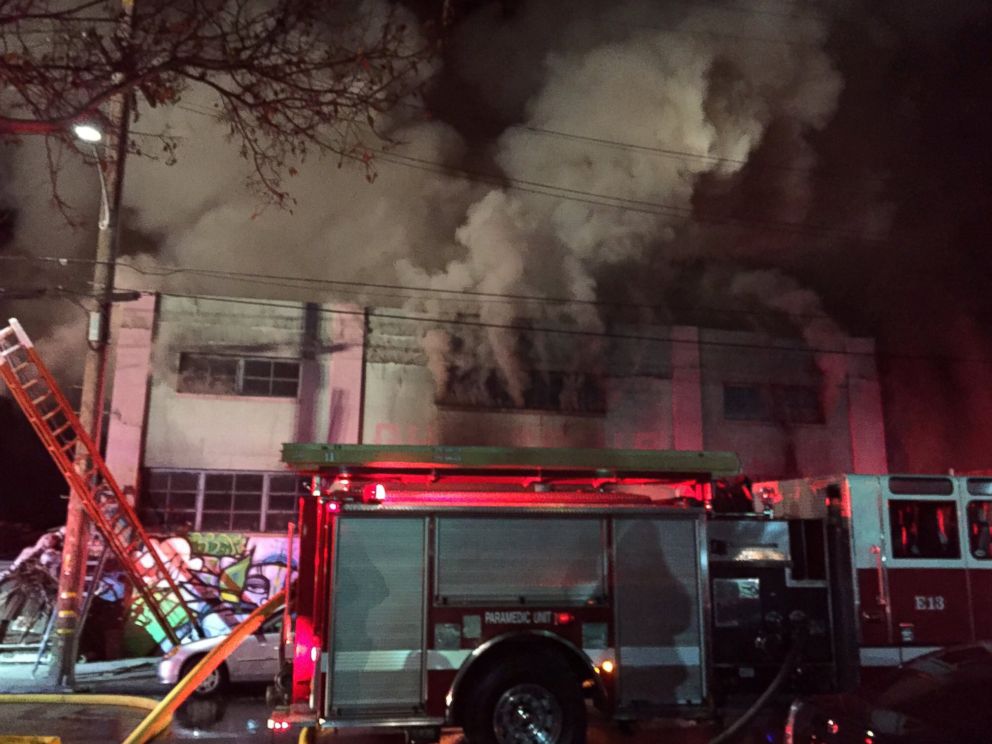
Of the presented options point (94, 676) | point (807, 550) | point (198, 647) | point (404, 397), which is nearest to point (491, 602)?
point (807, 550)

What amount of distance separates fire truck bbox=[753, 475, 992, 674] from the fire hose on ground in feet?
1.36

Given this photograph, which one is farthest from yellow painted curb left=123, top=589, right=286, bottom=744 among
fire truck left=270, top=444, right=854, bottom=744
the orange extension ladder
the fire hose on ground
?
the orange extension ladder

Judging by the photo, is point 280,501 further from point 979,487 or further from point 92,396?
point 979,487

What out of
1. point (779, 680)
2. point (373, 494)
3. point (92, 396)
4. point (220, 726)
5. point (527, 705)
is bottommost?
point (220, 726)

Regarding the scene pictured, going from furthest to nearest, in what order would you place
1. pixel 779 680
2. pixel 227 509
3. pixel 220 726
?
pixel 227 509, pixel 220 726, pixel 779 680

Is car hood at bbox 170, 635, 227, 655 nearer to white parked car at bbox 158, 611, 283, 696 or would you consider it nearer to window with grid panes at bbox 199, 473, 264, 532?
white parked car at bbox 158, 611, 283, 696

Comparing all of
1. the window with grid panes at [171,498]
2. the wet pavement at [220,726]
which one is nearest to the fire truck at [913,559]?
the wet pavement at [220,726]

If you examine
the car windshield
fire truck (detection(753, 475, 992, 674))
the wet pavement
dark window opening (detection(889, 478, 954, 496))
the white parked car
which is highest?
dark window opening (detection(889, 478, 954, 496))

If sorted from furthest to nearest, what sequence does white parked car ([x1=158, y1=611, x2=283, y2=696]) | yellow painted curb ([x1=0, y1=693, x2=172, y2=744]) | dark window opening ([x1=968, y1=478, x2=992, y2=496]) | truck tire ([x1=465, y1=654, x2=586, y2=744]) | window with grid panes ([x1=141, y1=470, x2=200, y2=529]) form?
1. window with grid panes ([x1=141, y1=470, x2=200, y2=529])
2. white parked car ([x1=158, y1=611, x2=283, y2=696])
3. yellow painted curb ([x1=0, y1=693, x2=172, y2=744])
4. dark window opening ([x1=968, y1=478, x2=992, y2=496])
5. truck tire ([x1=465, y1=654, x2=586, y2=744])

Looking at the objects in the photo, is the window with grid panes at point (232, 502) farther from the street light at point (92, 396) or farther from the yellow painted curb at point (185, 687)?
the yellow painted curb at point (185, 687)

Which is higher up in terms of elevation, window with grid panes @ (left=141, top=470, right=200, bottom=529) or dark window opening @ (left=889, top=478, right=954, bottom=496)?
window with grid panes @ (left=141, top=470, right=200, bottom=529)

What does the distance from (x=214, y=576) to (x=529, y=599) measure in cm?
952

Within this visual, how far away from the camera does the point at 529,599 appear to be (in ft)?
19.2

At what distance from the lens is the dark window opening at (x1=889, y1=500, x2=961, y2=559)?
6586mm
